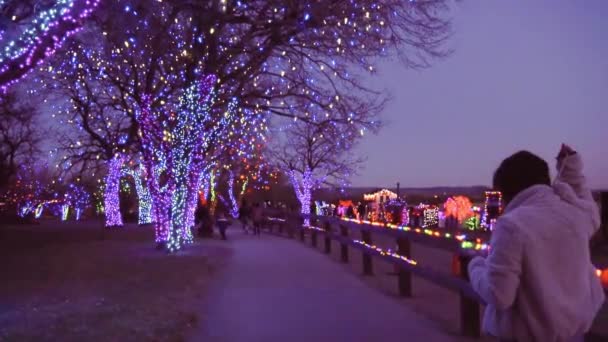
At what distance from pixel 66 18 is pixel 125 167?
37696mm

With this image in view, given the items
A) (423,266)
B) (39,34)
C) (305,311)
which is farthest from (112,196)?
(423,266)

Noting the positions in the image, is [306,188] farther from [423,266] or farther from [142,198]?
[423,266]

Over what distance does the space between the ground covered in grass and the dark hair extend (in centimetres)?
452

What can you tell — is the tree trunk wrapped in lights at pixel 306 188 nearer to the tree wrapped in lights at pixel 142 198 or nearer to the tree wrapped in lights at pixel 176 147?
the tree wrapped in lights at pixel 142 198

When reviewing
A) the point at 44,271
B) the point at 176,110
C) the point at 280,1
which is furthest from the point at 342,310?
the point at 176,110

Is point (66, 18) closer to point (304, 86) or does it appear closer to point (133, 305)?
point (133, 305)

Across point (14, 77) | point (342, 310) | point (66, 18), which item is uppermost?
point (66, 18)

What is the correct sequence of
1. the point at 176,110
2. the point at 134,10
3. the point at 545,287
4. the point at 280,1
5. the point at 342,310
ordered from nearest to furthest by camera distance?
the point at 545,287, the point at 342,310, the point at 134,10, the point at 280,1, the point at 176,110

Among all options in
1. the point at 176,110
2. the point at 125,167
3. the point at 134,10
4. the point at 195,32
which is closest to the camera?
the point at 134,10

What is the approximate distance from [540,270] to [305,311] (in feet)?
18.9

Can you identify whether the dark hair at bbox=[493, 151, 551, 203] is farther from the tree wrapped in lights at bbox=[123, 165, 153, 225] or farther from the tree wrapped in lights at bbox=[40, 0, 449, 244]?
the tree wrapped in lights at bbox=[123, 165, 153, 225]

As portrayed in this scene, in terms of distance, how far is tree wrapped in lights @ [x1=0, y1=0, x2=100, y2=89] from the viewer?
8906mm

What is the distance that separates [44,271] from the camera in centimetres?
1390

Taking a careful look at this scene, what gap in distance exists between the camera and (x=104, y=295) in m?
10.1
